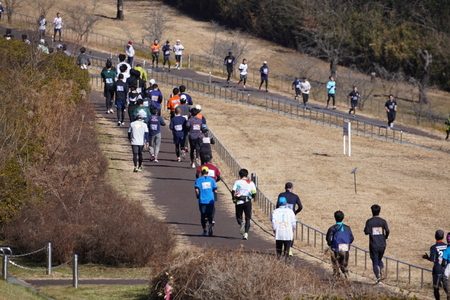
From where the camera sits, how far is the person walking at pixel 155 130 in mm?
22688

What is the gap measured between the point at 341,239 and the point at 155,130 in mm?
9690

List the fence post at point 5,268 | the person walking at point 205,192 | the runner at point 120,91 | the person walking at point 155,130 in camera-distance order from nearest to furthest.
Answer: the fence post at point 5,268
the person walking at point 205,192
the person walking at point 155,130
the runner at point 120,91

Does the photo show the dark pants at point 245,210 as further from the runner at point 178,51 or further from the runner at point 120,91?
the runner at point 178,51

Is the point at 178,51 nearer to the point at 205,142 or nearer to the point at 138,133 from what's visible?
the point at 138,133

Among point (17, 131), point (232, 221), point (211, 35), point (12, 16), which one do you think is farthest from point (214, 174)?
point (211, 35)

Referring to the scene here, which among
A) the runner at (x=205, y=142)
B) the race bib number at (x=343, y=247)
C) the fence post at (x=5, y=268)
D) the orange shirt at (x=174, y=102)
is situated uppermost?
the orange shirt at (x=174, y=102)

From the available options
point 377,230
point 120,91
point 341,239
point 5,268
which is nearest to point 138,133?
point 120,91

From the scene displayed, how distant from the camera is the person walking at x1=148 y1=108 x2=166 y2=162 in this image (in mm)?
22688

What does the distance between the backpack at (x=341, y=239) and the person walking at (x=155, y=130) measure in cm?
940

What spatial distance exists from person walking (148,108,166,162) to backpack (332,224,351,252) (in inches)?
370

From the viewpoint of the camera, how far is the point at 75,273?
13414 millimetres

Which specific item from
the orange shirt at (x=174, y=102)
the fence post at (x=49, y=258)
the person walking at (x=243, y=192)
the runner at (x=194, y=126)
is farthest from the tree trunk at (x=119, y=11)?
the fence post at (x=49, y=258)

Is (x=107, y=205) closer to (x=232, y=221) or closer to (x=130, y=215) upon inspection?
(x=130, y=215)

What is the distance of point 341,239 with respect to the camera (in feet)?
46.6
